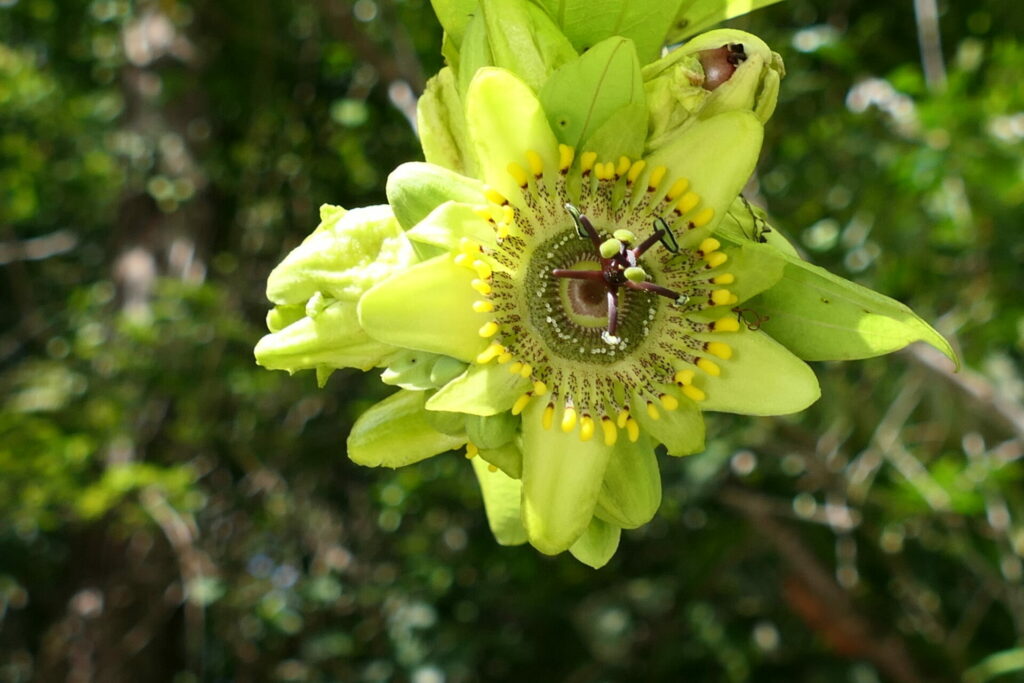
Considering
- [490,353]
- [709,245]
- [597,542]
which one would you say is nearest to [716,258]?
[709,245]

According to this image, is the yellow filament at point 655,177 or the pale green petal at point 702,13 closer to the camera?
the yellow filament at point 655,177

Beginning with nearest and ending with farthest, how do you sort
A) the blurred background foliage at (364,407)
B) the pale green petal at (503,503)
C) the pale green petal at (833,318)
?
1. the pale green petal at (833,318)
2. the pale green petal at (503,503)
3. the blurred background foliage at (364,407)

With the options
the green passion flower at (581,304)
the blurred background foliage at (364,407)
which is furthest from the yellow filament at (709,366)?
the blurred background foliage at (364,407)

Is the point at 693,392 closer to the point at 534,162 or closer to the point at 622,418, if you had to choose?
the point at 622,418

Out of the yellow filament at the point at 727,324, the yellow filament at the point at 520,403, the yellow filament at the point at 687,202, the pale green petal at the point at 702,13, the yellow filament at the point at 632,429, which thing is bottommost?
the yellow filament at the point at 632,429

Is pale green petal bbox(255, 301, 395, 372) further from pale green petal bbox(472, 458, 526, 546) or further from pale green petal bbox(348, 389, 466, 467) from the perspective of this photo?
pale green petal bbox(472, 458, 526, 546)

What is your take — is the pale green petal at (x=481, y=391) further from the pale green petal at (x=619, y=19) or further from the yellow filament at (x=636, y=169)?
the pale green petal at (x=619, y=19)
